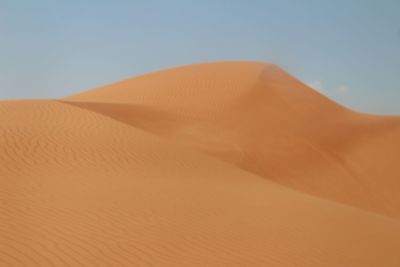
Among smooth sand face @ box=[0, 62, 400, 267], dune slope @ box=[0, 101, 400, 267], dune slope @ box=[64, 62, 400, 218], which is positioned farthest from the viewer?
dune slope @ box=[64, 62, 400, 218]

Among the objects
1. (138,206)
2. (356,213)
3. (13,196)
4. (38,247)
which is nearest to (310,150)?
(356,213)

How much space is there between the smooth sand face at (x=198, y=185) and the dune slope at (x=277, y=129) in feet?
0.23

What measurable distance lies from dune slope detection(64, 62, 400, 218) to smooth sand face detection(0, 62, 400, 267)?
0.07m

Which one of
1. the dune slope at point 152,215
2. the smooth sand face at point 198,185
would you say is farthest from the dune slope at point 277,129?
the dune slope at point 152,215

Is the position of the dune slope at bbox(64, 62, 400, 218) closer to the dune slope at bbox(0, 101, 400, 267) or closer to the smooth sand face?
the smooth sand face

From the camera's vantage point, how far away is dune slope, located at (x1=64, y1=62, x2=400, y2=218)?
13117mm

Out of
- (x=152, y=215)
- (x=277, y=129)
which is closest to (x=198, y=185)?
(x=152, y=215)

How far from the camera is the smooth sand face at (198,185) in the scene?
5.19 metres

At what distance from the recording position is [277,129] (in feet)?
54.2

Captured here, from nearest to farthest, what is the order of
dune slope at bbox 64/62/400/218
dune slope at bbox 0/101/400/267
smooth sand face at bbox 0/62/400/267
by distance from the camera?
dune slope at bbox 0/101/400/267 < smooth sand face at bbox 0/62/400/267 < dune slope at bbox 64/62/400/218

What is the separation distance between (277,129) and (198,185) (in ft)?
29.1

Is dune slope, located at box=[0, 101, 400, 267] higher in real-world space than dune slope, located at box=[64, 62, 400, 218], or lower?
lower

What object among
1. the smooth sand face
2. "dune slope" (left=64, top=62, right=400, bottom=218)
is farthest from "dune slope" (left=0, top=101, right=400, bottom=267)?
"dune slope" (left=64, top=62, right=400, bottom=218)

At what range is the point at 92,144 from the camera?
10.1m
